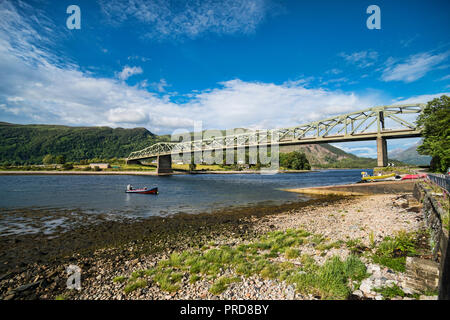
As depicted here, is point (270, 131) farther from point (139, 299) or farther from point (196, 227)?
point (139, 299)

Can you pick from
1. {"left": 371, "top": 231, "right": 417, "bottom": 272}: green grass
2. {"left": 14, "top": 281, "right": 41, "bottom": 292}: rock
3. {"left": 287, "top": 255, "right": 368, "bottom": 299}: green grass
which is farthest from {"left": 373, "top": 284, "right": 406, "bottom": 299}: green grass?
{"left": 14, "top": 281, "right": 41, "bottom": 292}: rock

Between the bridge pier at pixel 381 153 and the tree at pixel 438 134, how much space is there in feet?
27.0

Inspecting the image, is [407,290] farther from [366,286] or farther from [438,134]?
[438,134]

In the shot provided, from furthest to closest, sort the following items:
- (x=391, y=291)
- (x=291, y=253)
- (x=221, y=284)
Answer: (x=291, y=253) → (x=221, y=284) → (x=391, y=291)

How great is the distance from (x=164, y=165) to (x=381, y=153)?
7709cm

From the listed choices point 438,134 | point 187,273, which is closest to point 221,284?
point 187,273

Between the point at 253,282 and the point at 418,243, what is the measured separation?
565 centimetres

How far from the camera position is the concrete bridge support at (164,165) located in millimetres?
88412

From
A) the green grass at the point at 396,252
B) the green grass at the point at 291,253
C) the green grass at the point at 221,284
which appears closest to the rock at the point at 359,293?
the green grass at the point at 396,252

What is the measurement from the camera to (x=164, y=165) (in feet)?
304

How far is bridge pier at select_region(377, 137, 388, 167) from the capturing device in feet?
133

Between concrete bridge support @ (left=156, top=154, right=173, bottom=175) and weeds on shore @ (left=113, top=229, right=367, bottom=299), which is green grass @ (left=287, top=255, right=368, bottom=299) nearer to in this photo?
weeds on shore @ (left=113, top=229, right=367, bottom=299)

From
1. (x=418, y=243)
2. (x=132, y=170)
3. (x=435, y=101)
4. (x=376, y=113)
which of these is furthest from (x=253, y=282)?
(x=132, y=170)
